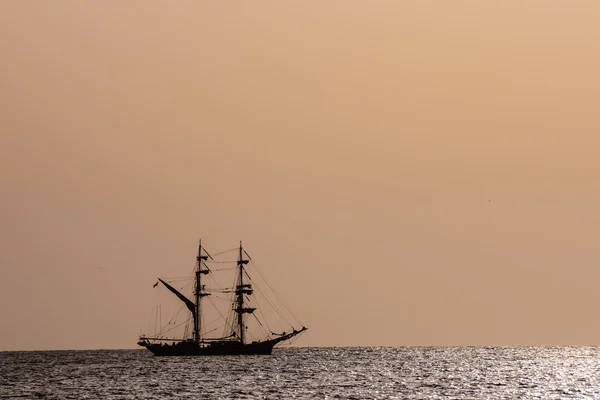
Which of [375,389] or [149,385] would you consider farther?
[149,385]

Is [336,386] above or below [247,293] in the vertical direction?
below

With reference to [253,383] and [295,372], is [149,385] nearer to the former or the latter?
[253,383]

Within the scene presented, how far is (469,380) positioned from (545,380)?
9257 millimetres

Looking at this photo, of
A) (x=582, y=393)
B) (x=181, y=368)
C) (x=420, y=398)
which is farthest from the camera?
(x=181, y=368)

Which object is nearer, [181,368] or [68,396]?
[68,396]

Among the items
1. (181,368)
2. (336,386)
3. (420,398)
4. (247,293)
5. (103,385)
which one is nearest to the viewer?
(420,398)

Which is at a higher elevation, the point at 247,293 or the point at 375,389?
the point at 247,293

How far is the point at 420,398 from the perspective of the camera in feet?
328

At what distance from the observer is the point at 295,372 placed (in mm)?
150875

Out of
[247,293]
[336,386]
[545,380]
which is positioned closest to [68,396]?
[336,386]

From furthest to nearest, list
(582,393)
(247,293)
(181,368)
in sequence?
(247,293), (181,368), (582,393)

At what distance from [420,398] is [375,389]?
11.9 meters

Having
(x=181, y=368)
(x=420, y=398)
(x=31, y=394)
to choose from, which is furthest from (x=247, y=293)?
(x=420, y=398)

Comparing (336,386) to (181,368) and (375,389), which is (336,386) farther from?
(181,368)
